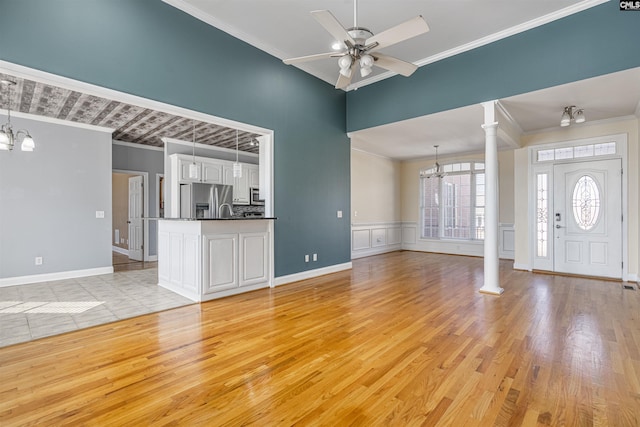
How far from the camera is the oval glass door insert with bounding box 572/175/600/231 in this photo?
552 cm

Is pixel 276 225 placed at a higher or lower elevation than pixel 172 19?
lower

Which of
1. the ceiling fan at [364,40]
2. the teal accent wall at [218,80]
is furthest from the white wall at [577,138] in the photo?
the ceiling fan at [364,40]

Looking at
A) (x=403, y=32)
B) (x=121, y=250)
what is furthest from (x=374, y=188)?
(x=121, y=250)

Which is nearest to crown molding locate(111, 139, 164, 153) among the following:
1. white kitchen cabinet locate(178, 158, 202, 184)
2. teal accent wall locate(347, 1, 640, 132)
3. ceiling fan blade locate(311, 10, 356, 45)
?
white kitchen cabinet locate(178, 158, 202, 184)

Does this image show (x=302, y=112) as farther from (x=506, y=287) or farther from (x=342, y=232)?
(x=506, y=287)

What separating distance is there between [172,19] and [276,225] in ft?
10.2

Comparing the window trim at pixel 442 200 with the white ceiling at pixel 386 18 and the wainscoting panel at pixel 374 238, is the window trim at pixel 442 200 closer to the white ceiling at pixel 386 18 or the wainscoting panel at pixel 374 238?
the wainscoting panel at pixel 374 238

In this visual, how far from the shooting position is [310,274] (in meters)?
5.51

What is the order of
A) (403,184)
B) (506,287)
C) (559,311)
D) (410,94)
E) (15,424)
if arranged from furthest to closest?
(403,184) < (410,94) < (506,287) < (559,311) < (15,424)

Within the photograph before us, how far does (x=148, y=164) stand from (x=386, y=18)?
6.63 metres

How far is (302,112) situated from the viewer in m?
5.44

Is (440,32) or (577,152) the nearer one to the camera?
(440,32)

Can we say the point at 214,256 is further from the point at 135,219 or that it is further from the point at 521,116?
the point at 521,116

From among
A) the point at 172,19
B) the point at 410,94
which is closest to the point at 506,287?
the point at 410,94
